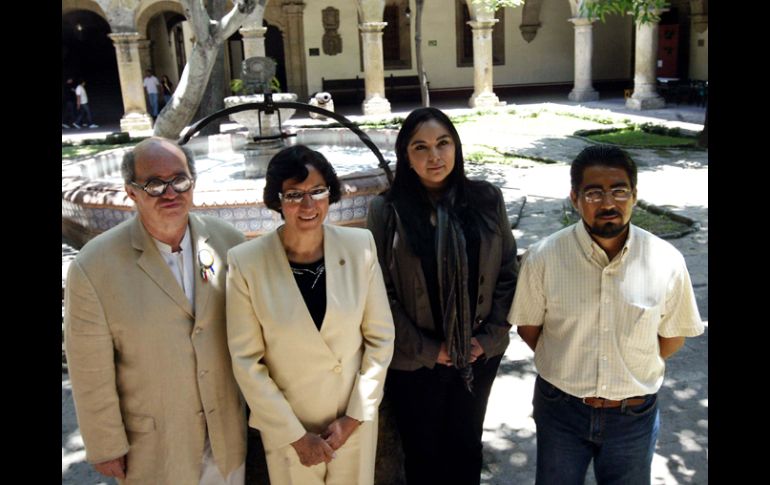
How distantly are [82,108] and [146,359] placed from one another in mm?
20103

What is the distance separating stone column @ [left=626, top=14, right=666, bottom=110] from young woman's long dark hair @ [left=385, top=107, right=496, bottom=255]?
57.3 feet

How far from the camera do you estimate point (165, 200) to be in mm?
2062

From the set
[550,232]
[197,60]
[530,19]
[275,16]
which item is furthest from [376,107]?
[550,232]

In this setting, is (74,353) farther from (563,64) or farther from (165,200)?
(563,64)

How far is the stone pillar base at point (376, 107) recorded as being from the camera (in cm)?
1952

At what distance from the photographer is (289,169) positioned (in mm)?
2096

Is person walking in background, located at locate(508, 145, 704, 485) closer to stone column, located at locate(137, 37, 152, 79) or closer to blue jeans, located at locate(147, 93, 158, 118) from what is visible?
blue jeans, located at locate(147, 93, 158, 118)

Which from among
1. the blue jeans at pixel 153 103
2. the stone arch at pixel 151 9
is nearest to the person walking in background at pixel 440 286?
the blue jeans at pixel 153 103

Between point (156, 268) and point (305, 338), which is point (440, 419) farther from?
point (156, 268)

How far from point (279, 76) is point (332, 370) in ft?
76.3

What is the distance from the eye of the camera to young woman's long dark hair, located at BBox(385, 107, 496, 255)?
7.70 ft

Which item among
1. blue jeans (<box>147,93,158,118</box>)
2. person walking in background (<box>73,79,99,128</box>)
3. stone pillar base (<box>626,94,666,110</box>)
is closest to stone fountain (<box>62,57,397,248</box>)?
person walking in background (<box>73,79,99,128</box>)

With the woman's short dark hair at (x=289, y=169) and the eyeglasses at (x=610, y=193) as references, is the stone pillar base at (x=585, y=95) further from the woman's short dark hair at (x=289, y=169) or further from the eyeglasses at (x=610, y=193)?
the woman's short dark hair at (x=289, y=169)
